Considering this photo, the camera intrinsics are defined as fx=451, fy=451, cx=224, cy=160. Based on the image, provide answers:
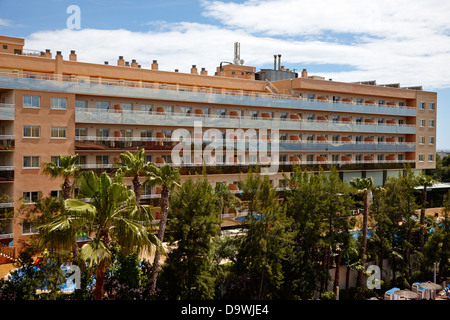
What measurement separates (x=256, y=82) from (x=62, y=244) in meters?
51.9

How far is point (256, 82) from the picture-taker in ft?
218

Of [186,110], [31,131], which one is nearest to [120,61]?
[186,110]

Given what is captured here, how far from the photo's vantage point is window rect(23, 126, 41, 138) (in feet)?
150

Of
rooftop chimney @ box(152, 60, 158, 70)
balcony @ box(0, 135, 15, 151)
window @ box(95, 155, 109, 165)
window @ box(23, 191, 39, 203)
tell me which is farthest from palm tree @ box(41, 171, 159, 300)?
rooftop chimney @ box(152, 60, 158, 70)

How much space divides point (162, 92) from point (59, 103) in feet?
40.2

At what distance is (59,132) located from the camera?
4762 centimetres

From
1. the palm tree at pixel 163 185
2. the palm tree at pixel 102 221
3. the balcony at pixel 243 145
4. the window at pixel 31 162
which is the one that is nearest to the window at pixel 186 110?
the balcony at pixel 243 145

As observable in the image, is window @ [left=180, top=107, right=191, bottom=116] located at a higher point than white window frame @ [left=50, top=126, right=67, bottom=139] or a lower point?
higher

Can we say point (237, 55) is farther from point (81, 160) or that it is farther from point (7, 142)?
point (7, 142)

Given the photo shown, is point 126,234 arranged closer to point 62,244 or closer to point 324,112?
point 62,244

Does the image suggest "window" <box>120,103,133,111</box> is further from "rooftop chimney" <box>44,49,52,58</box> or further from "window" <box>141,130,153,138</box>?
"rooftop chimney" <box>44,49,52,58</box>

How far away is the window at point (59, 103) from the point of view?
47.2 meters

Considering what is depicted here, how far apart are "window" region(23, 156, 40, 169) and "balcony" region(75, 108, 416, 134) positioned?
19.2 ft
